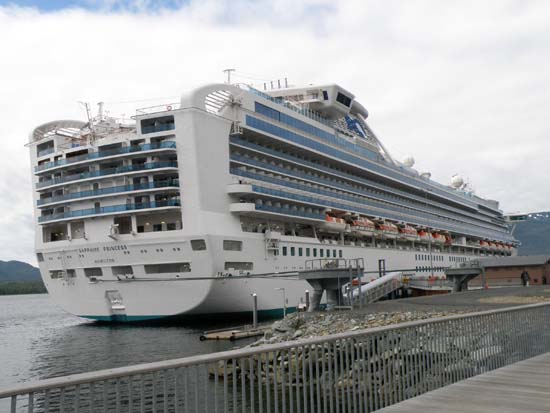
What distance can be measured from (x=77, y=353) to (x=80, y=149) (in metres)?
17.0

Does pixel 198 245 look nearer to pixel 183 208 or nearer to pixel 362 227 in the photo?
pixel 183 208

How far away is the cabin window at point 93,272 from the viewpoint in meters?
41.2

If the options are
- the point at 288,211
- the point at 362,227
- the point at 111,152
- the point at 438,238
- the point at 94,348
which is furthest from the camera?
the point at 438,238

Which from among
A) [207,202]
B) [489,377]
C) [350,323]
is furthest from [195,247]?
[489,377]

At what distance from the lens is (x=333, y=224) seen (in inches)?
2088

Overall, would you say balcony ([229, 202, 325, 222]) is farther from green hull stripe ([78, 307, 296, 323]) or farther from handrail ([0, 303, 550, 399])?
handrail ([0, 303, 550, 399])

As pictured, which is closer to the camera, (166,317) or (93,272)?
(166,317)

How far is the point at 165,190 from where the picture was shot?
39719mm

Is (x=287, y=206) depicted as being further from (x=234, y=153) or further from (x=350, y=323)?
(x=350, y=323)

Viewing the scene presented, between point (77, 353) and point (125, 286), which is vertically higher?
point (125, 286)

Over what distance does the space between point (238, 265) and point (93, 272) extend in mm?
10200

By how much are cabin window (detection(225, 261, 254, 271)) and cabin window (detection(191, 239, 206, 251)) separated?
2.17 metres

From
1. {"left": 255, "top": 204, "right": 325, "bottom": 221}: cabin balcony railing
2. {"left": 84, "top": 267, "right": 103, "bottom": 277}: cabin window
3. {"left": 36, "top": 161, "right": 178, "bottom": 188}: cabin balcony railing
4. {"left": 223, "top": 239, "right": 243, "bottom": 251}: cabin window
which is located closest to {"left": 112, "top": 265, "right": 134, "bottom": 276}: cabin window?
{"left": 84, "top": 267, "right": 103, "bottom": 277}: cabin window

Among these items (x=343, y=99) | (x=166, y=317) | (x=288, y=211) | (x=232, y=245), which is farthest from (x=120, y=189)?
(x=343, y=99)
